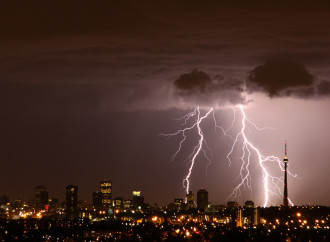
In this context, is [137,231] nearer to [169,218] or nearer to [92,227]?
[92,227]

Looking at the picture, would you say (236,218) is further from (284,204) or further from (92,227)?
(92,227)

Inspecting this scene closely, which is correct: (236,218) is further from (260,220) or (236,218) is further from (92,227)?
(92,227)

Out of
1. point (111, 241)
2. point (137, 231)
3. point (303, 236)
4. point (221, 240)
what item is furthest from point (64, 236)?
point (303, 236)

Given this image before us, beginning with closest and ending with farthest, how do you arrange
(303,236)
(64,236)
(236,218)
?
(303,236) < (64,236) < (236,218)

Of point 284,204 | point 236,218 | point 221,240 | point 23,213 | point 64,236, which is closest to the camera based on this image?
point 221,240

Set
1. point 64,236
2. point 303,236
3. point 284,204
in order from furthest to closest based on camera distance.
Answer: point 284,204
point 64,236
point 303,236

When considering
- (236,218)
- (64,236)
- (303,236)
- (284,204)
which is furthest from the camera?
(284,204)

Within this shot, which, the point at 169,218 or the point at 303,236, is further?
the point at 169,218

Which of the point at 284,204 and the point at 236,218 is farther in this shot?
the point at 284,204

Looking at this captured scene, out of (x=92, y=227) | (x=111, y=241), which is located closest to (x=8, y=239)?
(x=111, y=241)
